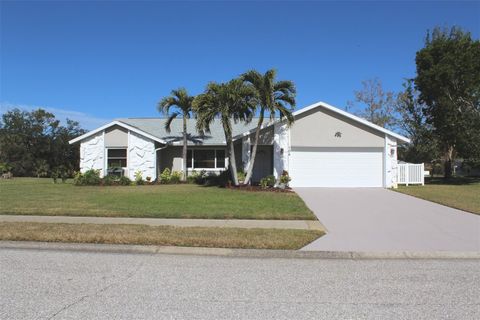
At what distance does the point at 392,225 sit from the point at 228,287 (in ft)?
21.1

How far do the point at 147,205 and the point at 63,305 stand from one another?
342 inches

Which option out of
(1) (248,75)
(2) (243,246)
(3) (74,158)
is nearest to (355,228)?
(2) (243,246)

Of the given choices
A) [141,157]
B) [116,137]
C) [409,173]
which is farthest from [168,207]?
[409,173]

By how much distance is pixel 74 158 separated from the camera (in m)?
38.9

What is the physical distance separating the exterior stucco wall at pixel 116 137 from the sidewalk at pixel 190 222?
14367mm

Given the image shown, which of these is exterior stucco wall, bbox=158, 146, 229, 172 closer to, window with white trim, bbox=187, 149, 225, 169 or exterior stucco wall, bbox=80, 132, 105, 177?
window with white trim, bbox=187, 149, 225, 169

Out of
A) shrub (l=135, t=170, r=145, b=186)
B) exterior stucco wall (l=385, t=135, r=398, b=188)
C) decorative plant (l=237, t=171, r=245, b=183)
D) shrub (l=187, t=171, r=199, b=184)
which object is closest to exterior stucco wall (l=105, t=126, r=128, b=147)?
shrub (l=135, t=170, r=145, b=186)

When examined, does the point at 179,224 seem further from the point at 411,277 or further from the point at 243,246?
the point at 411,277

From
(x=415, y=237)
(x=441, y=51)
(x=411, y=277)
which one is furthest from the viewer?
(x=441, y=51)

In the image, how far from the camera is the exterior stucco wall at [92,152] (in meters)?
25.2

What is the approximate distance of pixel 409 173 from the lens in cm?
2395

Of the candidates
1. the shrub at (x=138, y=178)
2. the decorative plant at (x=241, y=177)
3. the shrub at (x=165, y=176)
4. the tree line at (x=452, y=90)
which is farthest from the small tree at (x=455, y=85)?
the shrub at (x=138, y=178)

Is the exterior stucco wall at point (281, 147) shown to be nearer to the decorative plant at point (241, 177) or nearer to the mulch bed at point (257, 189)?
the decorative plant at point (241, 177)

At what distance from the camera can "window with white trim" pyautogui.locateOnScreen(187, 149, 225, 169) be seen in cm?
2631
